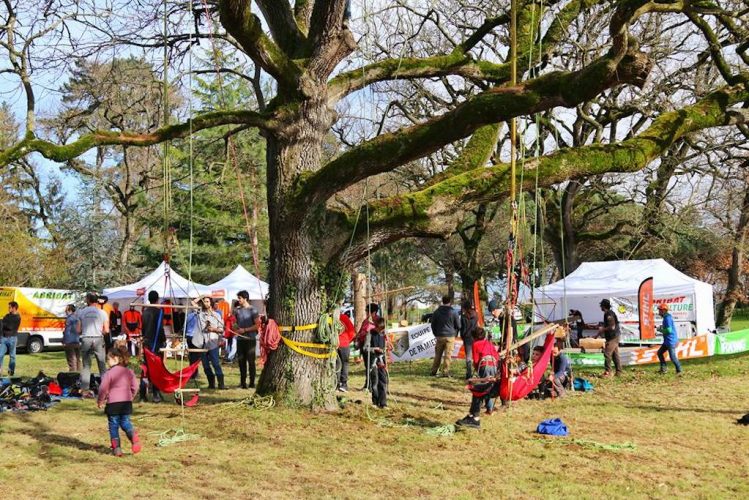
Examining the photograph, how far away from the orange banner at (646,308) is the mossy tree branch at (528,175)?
33.2 feet

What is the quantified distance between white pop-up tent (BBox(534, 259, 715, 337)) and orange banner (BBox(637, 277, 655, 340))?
1857 millimetres

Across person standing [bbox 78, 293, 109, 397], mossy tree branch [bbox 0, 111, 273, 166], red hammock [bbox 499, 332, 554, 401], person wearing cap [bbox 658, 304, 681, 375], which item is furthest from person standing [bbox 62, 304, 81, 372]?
person wearing cap [bbox 658, 304, 681, 375]

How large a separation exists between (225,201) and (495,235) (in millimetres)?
15341

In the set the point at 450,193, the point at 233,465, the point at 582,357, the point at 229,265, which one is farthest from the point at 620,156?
the point at 229,265

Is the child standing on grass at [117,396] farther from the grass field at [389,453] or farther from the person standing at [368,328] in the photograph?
the person standing at [368,328]

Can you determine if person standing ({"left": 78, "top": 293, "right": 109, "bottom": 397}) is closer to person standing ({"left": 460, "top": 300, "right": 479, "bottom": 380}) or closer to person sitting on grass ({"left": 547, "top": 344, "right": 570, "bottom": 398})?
person standing ({"left": 460, "top": 300, "right": 479, "bottom": 380})

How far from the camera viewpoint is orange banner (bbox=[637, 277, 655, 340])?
20203 millimetres

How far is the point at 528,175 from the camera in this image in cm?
991

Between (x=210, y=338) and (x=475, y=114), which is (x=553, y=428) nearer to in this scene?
(x=475, y=114)

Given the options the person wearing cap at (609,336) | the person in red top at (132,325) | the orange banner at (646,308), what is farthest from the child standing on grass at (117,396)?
the orange banner at (646,308)

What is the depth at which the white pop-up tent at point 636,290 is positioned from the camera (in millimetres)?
22141

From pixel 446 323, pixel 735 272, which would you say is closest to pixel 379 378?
pixel 446 323

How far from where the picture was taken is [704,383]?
48.4 feet

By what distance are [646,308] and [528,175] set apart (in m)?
12.2
